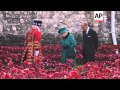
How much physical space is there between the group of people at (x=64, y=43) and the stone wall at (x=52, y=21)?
0.10 metres

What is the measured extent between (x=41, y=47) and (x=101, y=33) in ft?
4.08

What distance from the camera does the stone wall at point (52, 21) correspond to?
663 cm

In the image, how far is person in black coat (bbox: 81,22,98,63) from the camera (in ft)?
21.9

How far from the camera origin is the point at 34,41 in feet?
22.1

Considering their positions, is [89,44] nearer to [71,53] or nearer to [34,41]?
[71,53]

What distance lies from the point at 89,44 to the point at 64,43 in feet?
1.67

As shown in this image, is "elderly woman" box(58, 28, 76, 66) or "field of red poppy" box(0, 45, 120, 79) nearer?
"field of red poppy" box(0, 45, 120, 79)

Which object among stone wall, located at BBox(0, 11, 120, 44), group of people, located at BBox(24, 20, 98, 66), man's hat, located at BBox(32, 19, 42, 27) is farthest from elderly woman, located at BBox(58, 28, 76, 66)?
man's hat, located at BBox(32, 19, 42, 27)

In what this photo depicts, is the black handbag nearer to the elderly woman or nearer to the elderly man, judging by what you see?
the elderly woman

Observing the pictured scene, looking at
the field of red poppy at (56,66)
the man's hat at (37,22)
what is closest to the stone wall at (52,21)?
the man's hat at (37,22)

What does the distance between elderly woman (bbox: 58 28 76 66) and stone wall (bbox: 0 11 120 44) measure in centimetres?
11

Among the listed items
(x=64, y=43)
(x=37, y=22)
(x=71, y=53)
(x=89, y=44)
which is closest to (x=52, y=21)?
(x=37, y=22)

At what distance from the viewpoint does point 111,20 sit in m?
6.67
